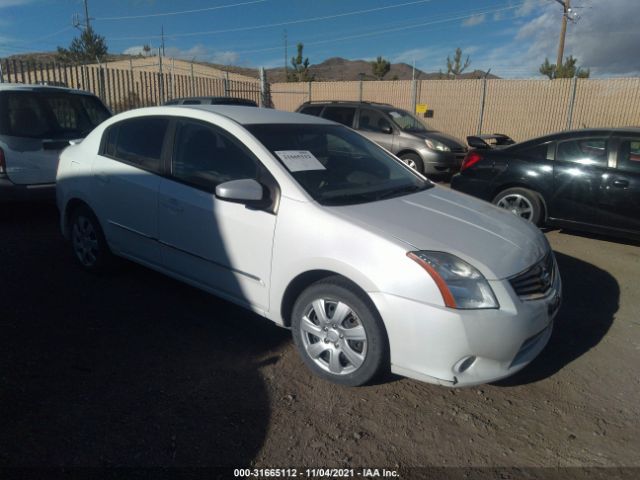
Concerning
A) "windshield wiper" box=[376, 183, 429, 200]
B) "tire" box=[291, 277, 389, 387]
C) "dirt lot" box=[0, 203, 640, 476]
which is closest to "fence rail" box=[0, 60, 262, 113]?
"dirt lot" box=[0, 203, 640, 476]

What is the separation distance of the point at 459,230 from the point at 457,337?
2.50 ft

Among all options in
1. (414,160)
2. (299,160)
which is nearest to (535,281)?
(299,160)

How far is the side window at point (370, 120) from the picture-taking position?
459 inches

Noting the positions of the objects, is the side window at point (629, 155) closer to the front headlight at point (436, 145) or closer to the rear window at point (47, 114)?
the front headlight at point (436, 145)

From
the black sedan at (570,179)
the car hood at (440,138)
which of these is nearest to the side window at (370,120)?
Result: the car hood at (440,138)

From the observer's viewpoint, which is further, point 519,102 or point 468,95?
point 468,95

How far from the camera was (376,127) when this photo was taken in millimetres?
11672

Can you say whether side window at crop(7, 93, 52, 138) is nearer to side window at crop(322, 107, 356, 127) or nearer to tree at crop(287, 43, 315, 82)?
side window at crop(322, 107, 356, 127)

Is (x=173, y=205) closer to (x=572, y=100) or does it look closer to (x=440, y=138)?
(x=440, y=138)

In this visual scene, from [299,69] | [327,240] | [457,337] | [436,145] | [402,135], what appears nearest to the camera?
[457,337]

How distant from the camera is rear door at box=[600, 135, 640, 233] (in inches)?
229

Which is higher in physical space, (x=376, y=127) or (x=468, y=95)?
(x=468, y=95)

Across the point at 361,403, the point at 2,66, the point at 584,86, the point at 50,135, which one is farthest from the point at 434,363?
the point at 584,86

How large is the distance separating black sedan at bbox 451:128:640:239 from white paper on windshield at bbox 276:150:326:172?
401 centimetres
